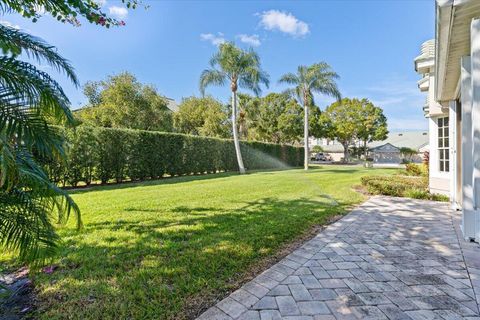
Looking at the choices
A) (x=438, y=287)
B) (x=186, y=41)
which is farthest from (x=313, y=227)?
(x=186, y=41)

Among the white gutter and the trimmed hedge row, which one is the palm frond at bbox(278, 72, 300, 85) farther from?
the white gutter

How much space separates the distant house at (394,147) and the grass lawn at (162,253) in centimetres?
3445

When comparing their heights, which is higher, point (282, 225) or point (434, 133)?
point (434, 133)

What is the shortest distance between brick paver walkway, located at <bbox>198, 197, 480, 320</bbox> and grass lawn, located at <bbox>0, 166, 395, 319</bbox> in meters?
0.37

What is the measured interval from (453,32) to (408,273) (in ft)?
11.0

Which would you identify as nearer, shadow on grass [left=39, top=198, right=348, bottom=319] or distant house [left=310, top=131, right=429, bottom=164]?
shadow on grass [left=39, top=198, right=348, bottom=319]

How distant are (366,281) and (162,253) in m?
2.64

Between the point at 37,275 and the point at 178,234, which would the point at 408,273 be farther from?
the point at 37,275

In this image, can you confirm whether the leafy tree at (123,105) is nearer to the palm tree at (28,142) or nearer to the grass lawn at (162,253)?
the grass lawn at (162,253)

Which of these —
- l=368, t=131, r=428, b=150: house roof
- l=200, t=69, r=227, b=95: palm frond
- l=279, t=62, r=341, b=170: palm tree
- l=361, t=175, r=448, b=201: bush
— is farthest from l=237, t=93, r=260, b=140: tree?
l=368, t=131, r=428, b=150: house roof

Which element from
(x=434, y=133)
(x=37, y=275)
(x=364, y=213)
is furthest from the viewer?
(x=434, y=133)

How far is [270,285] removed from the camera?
9.05 feet

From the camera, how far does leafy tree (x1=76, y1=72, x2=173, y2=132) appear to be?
63.9ft

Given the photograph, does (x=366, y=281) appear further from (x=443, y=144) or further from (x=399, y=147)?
(x=399, y=147)
